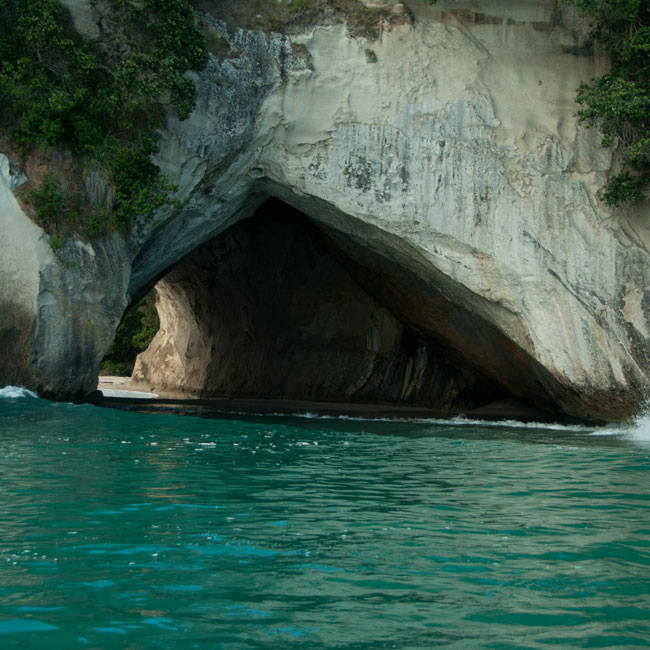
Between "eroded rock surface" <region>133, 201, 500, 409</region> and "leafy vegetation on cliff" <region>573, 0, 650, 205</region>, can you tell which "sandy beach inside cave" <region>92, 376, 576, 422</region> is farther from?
"leafy vegetation on cliff" <region>573, 0, 650, 205</region>

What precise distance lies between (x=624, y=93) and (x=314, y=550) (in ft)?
44.0

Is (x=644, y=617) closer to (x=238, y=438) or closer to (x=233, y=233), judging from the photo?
(x=238, y=438)

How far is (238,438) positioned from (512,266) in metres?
7.77

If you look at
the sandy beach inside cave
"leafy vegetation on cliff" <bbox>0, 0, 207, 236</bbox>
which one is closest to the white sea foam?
"leafy vegetation on cliff" <bbox>0, 0, 207, 236</bbox>

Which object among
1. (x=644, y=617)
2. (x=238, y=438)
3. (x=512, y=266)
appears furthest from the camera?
(x=512, y=266)

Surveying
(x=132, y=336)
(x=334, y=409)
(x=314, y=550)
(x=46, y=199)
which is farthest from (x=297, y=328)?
(x=314, y=550)

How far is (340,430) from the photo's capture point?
15125mm

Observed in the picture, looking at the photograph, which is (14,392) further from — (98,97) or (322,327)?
(322,327)

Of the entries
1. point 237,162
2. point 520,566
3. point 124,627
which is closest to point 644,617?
point 520,566

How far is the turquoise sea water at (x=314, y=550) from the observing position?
405 centimetres

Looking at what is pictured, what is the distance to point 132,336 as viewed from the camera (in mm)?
46062

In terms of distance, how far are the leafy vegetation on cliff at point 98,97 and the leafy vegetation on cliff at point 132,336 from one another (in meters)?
28.7

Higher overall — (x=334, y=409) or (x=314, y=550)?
(x=334, y=409)

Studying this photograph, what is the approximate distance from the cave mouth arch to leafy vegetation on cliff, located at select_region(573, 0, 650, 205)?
5.14m
